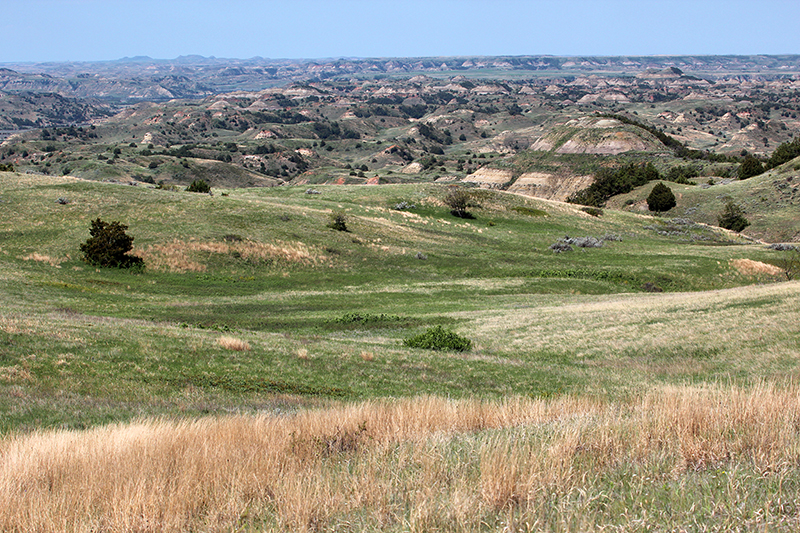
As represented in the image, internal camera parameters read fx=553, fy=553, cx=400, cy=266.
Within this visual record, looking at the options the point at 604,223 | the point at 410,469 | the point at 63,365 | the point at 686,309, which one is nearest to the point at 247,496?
the point at 410,469

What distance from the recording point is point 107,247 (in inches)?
1459

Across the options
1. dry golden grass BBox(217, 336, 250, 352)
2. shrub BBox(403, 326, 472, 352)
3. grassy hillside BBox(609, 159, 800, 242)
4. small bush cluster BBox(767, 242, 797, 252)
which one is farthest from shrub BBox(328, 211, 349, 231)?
grassy hillside BBox(609, 159, 800, 242)

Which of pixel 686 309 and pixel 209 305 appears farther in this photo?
pixel 209 305

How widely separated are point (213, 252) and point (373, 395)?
3168 cm

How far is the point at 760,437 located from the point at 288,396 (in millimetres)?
9214

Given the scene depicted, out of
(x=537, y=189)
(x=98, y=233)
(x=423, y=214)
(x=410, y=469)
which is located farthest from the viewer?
(x=537, y=189)

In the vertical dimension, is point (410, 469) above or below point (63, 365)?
above

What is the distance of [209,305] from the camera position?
3003 cm

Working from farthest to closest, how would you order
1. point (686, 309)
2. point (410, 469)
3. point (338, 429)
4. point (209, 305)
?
point (209, 305), point (686, 309), point (338, 429), point (410, 469)

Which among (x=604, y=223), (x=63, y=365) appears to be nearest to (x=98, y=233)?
(x=63, y=365)

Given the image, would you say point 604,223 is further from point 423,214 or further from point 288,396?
point 288,396

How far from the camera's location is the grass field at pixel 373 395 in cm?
514

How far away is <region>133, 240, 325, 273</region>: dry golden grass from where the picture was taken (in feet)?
128

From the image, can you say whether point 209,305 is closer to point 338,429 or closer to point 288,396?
point 288,396
